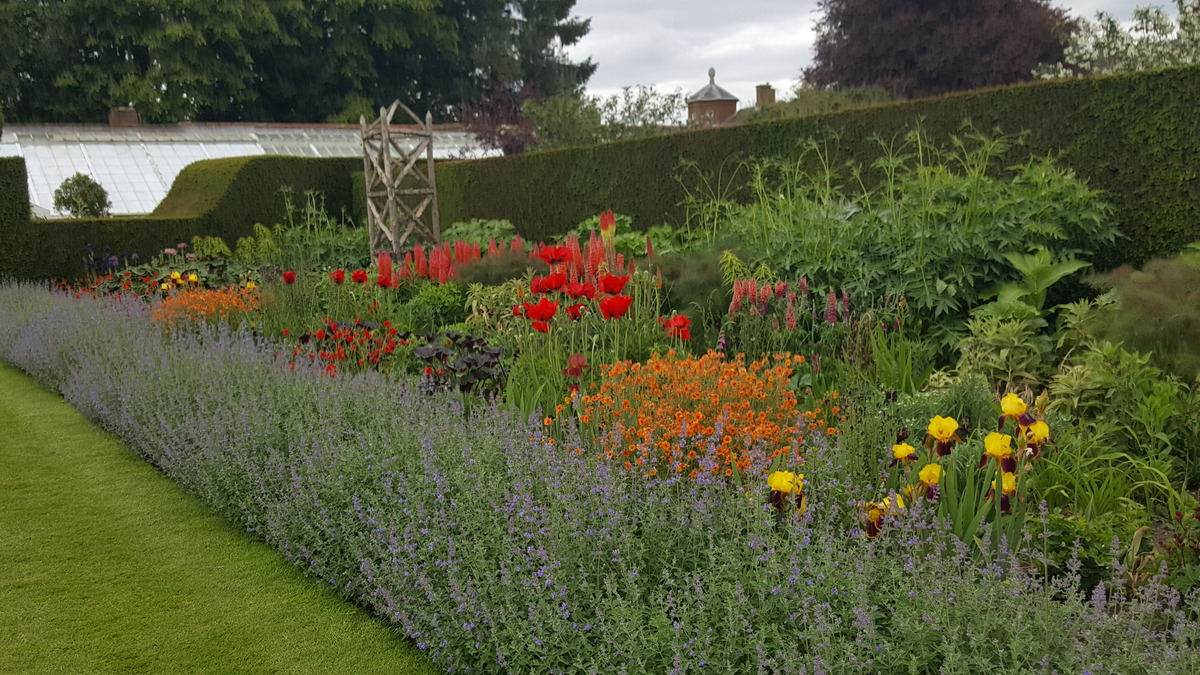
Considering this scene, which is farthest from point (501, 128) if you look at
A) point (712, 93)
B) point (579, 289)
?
point (579, 289)

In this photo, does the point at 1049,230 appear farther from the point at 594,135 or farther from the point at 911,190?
the point at 594,135

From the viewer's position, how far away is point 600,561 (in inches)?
109

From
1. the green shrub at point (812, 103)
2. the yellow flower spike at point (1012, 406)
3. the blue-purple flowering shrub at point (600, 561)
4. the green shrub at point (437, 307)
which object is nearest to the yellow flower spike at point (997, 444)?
the yellow flower spike at point (1012, 406)

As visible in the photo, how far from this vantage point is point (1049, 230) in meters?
5.89

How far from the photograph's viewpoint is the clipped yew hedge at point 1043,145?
6.73 metres

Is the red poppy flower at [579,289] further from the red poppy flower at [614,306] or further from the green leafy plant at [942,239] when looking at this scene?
the green leafy plant at [942,239]

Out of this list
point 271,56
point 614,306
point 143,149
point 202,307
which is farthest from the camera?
point 271,56

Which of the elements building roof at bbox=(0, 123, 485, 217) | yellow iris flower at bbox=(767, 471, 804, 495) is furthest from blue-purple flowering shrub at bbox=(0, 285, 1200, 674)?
building roof at bbox=(0, 123, 485, 217)

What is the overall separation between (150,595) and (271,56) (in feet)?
91.1

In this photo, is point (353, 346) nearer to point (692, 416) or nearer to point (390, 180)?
point (692, 416)

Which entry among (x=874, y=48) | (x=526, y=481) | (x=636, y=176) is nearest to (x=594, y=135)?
(x=636, y=176)

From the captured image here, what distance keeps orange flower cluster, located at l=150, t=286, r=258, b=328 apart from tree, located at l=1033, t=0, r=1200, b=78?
15.4 metres

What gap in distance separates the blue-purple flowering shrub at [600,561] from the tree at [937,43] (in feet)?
67.7

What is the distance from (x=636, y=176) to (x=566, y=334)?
676 cm
